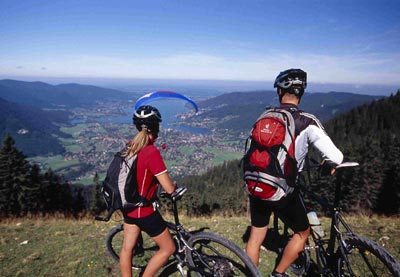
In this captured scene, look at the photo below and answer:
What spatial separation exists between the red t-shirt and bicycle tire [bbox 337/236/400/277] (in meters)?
2.74

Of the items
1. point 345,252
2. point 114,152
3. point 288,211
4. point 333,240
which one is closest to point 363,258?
point 345,252

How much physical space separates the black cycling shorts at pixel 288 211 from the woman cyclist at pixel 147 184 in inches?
49.7

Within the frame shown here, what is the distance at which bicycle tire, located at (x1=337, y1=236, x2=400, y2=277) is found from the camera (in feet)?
10.5

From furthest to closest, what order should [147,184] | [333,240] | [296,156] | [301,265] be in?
[301,265] → [333,240] → [147,184] → [296,156]

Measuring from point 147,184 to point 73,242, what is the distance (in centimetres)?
469

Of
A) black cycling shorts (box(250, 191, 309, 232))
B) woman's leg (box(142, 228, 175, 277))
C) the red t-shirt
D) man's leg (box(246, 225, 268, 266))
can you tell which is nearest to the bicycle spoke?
man's leg (box(246, 225, 268, 266))

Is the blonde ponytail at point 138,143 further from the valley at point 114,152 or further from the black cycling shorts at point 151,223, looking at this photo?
the valley at point 114,152

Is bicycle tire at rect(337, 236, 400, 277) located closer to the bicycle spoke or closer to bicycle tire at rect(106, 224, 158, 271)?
the bicycle spoke

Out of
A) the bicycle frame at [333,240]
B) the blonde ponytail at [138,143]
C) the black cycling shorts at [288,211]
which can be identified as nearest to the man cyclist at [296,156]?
the black cycling shorts at [288,211]

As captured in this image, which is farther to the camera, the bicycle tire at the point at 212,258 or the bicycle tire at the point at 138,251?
the bicycle tire at the point at 138,251

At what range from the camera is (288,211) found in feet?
11.9

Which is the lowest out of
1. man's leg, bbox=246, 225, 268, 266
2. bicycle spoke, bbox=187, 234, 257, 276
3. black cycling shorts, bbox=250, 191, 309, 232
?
bicycle spoke, bbox=187, 234, 257, 276

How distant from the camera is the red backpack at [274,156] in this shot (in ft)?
10.7

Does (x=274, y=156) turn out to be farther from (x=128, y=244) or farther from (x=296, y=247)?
(x=128, y=244)
